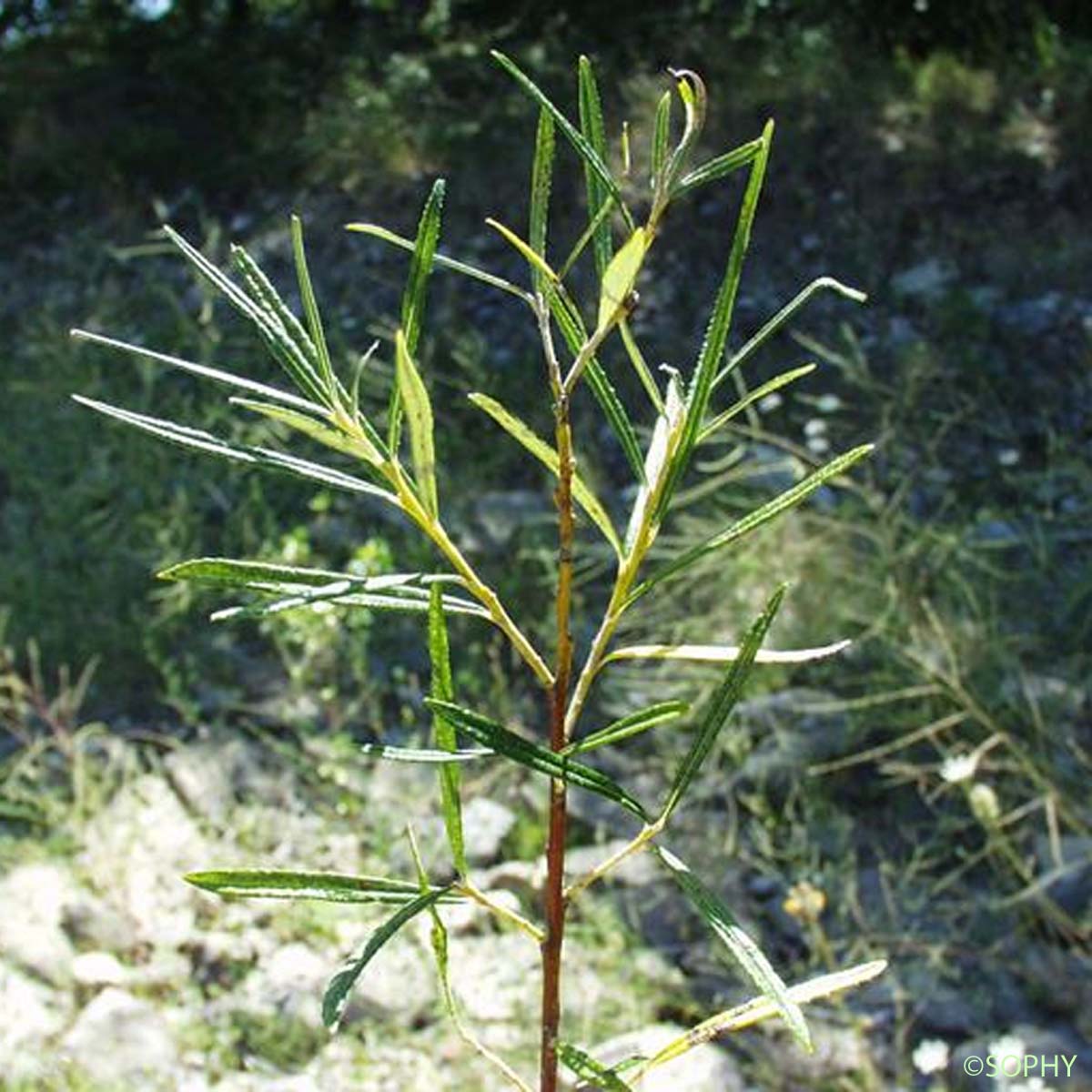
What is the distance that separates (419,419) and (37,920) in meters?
2.00

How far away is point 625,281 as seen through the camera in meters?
0.62

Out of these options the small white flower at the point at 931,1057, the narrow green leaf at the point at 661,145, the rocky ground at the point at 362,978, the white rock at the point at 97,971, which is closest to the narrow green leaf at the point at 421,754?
the narrow green leaf at the point at 661,145

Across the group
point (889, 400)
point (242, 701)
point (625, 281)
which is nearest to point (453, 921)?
point (242, 701)

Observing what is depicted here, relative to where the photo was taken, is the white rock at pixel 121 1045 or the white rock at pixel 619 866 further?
the white rock at pixel 619 866

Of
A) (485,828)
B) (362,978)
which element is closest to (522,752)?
(362,978)

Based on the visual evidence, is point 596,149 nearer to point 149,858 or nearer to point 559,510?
point 559,510

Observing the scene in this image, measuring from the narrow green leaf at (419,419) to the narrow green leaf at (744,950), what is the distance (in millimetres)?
162

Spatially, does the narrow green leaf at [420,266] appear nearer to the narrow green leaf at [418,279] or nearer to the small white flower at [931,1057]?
the narrow green leaf at [418,279]

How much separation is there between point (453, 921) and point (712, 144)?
95.5 inches

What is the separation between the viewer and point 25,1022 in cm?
228

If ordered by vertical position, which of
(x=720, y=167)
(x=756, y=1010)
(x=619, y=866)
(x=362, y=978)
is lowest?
(x=619, y=866)

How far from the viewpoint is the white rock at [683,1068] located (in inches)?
84.2

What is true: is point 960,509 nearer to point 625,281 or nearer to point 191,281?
point 191,281

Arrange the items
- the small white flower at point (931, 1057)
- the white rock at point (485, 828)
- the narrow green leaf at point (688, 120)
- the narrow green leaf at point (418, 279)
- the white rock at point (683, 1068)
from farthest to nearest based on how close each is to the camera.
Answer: the white rock at point (485, 828)
the white rock at point (683, 1068)
the small white flower at point (931, 1057)
the narrow green leaf at point (418, 279)
the narrow green leaf at point (688, 120)
